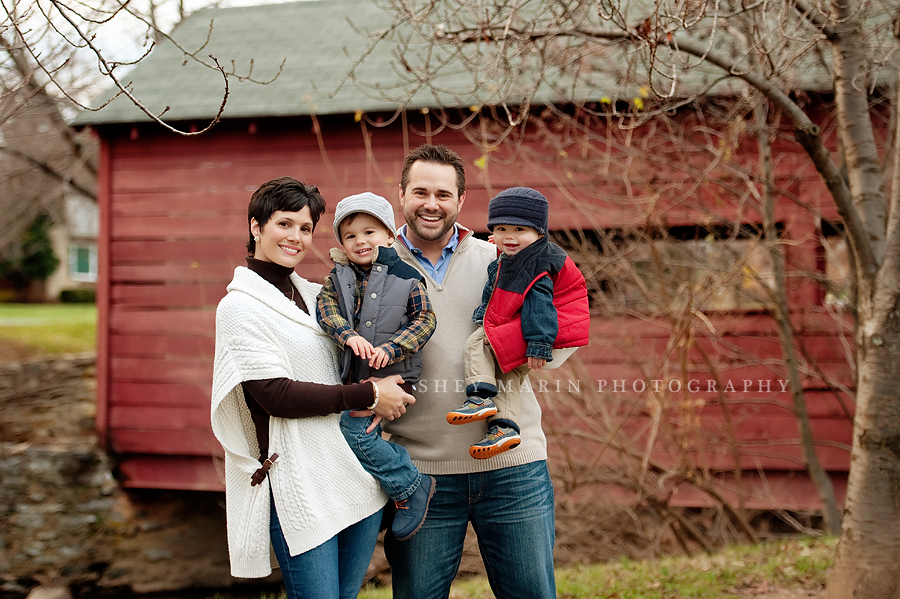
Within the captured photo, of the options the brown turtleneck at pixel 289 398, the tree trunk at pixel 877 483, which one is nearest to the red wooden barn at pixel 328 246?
the tree trunk at pixel 877 483

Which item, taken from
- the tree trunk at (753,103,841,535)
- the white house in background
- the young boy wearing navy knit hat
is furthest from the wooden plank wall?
the white house in background

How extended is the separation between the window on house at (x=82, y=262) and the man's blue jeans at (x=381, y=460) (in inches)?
1179

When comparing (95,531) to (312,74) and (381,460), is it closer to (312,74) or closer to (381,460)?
(312,74)

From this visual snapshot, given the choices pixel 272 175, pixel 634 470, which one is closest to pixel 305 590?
pixel 634 470

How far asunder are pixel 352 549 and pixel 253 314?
832 millimetres

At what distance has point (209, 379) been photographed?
747 centimetres

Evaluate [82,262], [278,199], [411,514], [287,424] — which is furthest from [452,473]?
[82,262]

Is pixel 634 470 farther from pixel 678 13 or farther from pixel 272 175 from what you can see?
pixel 272 175

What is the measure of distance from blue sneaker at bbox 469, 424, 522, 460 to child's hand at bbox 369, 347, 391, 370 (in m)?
0.40

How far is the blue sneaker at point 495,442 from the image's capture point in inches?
90.2

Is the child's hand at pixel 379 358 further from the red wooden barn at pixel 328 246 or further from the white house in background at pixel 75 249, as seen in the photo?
the white house in background at pixel 75 249

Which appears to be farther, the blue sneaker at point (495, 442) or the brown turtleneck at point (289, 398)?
the blue sneaker at point (495, 442)

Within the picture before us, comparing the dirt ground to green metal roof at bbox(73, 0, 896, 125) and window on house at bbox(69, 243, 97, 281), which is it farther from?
window on house at bbox(69, 243, 97, 281)

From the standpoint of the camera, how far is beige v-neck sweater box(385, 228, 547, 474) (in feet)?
8.07
